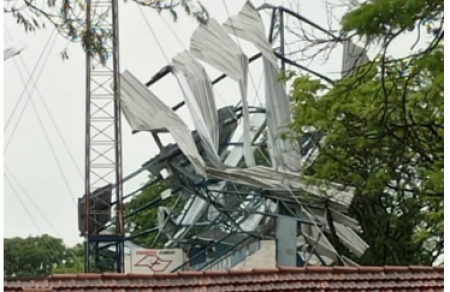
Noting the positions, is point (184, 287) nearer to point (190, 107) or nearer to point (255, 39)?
Result: point (190, 107)

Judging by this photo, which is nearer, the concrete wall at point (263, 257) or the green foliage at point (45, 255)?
the green foliage at point (45, 255)

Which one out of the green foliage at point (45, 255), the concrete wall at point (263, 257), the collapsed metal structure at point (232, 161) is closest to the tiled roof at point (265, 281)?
the green foliage at point (45, 255)

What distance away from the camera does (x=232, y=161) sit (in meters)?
17.3

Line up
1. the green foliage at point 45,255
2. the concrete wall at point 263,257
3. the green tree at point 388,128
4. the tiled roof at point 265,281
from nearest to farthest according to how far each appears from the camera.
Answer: the green tree at point 388,128
the tiled roof at point 265,281
the green foliage at point 45,255
the concrete wall at point 263,257

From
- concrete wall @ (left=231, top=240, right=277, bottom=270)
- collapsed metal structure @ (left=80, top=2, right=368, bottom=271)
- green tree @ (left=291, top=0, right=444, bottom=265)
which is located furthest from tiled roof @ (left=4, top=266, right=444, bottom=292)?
concrete wall @ (left=231, top=240, right=277, bottom=270)

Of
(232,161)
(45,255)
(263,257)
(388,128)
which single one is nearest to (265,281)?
(388,128)

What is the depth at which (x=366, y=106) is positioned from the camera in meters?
8.44

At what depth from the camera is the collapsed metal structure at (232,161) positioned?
15734 millimetres

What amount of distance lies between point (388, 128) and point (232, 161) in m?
11.3

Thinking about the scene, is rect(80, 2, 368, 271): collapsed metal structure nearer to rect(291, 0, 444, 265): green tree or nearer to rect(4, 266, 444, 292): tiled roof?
rect(291, 0, 444, 265): green tree

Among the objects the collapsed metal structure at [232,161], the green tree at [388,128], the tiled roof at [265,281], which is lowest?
the tiled roof at [265,281]

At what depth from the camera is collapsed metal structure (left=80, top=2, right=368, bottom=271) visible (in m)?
15.7

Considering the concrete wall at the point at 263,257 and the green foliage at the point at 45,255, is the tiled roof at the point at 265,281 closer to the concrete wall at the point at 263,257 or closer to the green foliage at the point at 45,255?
the green foliage at the point at 45,255

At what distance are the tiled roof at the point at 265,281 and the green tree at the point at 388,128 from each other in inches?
27.8
